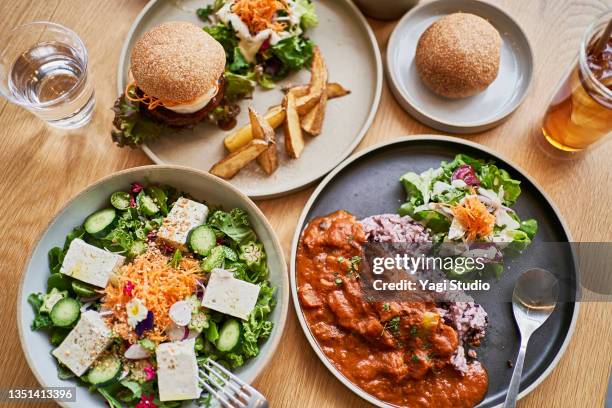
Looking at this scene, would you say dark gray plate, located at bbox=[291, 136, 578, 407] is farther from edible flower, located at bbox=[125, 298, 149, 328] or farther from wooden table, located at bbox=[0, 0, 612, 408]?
edible flower, located at bbox=[125, 298, 149, 328]

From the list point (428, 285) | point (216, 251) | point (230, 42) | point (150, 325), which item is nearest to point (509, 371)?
point (428, 285)

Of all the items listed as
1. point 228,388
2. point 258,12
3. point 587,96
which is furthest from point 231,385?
point 587,96

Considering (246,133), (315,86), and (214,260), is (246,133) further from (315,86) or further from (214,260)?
(214,260)

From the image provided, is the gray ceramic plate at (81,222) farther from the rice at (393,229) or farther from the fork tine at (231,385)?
the rice at (393,229)

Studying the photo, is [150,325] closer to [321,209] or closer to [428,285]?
[321,209]

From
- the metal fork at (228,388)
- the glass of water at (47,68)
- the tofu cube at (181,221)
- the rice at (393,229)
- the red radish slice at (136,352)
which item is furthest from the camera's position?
the glass of water at (47,68)

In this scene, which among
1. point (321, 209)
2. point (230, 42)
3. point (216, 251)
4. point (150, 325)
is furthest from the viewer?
point (230, 42)

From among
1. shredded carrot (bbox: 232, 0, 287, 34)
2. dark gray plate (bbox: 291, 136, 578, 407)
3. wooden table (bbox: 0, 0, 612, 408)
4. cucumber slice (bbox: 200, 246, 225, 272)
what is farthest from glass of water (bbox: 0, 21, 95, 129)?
dark gray plate (bbox: 291, 136, 578, 407)

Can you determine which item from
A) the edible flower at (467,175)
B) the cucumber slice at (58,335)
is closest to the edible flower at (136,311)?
the cucumber slice at (58,335)
